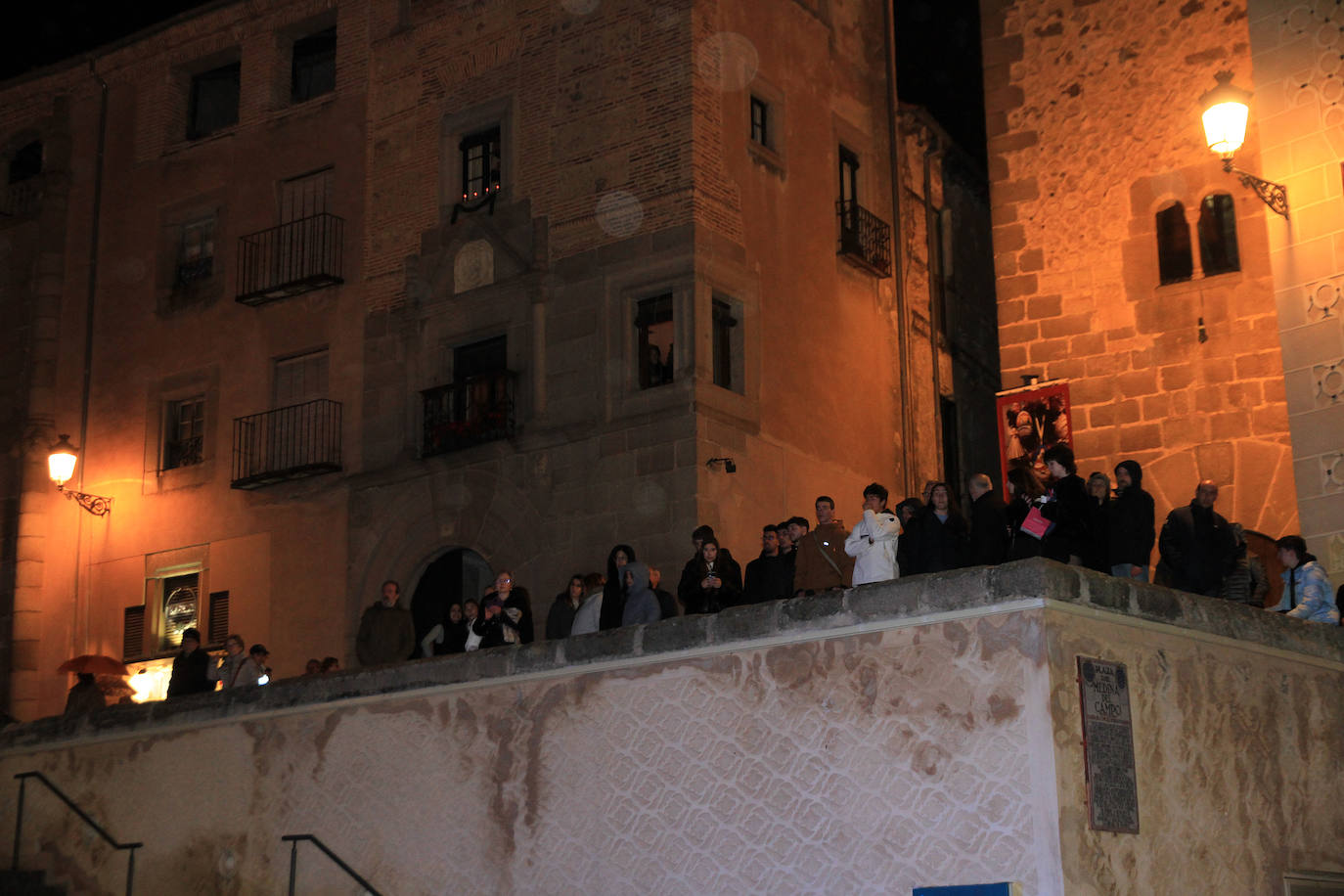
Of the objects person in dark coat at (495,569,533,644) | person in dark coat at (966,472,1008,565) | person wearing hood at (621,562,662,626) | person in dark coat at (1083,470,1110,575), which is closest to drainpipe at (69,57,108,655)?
person in dark coat at (495,569,533,644)

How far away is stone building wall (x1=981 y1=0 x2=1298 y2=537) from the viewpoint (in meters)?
19.0

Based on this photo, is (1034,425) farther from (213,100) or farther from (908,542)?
(213,100)

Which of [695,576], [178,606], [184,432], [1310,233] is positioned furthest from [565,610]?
[184,432]

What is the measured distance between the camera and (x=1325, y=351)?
57.1ft

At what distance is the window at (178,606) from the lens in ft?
80.0

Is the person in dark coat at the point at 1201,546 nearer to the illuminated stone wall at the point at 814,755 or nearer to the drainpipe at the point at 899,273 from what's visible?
the illuminated stone wall at the point at 814,755

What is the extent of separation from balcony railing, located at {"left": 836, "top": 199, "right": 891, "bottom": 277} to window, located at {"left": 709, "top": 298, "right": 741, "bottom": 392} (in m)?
3.00

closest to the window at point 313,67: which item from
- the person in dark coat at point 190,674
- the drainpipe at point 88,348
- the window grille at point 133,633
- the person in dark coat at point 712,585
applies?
the drainpipe at point 88,348

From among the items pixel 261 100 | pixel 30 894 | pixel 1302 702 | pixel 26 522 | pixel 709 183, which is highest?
pixel 261 100

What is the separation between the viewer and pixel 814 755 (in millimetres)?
11570

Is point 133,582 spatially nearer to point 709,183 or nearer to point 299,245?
point 299,245

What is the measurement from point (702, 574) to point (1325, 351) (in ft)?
22.3

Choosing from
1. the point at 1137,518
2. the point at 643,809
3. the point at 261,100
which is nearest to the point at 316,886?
the point at 643,809

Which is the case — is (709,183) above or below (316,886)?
above
